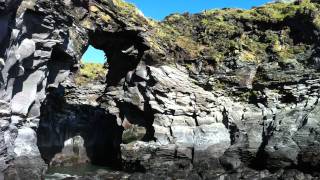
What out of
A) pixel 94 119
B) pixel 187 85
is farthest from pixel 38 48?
pixel 94 119

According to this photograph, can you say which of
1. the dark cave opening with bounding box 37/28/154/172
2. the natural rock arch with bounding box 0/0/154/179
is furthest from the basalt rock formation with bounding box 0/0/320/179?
the dark cave opening with bounding box 37/28/154/172

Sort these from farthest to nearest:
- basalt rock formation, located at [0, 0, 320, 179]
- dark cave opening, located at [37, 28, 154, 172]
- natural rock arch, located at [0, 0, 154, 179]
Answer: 1. dark cave opening, located at [37, 28, 154, 172]
2. basalt rock formation, located at [0, 0, 320, 179]
3. natural rock arch, located at [0, 0, 154, 179]

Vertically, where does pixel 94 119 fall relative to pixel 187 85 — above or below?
below

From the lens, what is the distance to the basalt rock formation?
3347 cm

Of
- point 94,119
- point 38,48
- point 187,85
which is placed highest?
point 38,48

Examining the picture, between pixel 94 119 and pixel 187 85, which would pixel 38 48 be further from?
pixel 94 119

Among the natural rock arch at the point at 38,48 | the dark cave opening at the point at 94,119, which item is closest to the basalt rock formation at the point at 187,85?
the natural rock arch at the point at 38,48

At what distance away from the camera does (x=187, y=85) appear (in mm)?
42125

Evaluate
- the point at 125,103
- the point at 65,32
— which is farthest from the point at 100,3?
the point at 125,103

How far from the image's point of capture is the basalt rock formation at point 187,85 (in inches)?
1318

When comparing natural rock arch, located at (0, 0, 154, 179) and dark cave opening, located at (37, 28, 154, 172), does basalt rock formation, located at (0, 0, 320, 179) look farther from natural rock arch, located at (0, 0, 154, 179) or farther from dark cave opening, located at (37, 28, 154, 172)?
dark cave opening, located at (37, 28, 154, 172)

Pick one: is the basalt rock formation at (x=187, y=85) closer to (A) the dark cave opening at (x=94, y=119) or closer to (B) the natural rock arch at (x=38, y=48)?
(B) the natural rock arch at (x=38, y=48)

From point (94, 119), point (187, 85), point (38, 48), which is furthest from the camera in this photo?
point (94, 119)

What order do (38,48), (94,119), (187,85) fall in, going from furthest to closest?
(94,119)
(187,85)
(38,48)
